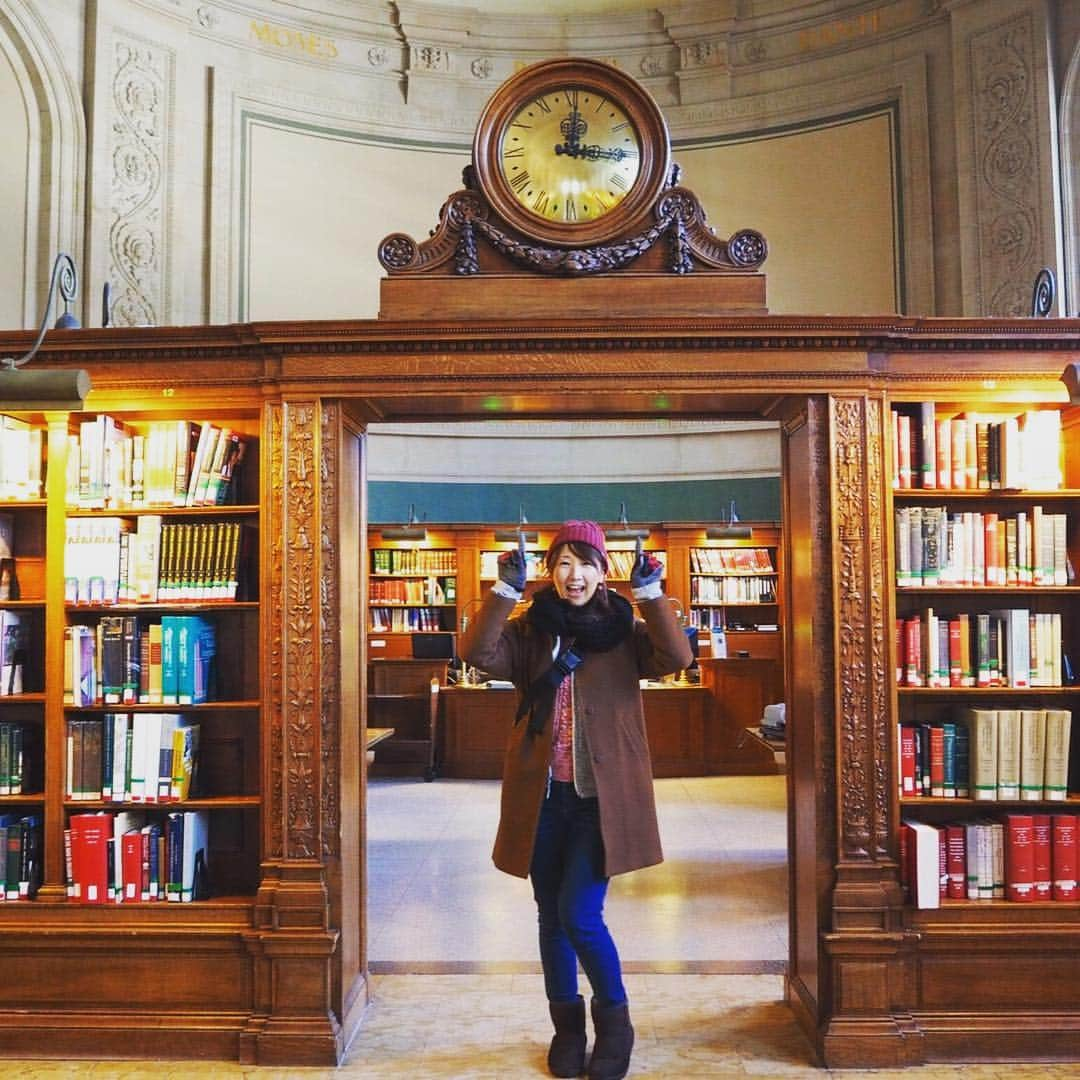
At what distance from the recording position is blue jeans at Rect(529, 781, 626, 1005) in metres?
3.26

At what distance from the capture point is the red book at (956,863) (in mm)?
3758

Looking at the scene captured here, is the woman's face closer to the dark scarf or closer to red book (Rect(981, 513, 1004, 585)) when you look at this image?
the dark scarf

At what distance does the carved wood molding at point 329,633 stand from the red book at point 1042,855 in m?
2.48

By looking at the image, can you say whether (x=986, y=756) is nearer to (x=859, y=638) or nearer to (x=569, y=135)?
(x=859, y=638)

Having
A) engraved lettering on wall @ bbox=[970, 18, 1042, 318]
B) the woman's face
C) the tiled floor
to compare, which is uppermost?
engraved lettering on wall @ bbox=[970, 18, 1042, 318]

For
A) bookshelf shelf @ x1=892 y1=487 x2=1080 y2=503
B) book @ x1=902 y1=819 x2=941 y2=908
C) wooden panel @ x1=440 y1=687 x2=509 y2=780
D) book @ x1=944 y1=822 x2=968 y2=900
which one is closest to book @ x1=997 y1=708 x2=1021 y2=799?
book @ x1=944 y1=822 x2=968 y2=900

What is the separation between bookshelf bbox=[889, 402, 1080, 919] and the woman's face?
46.9 inches

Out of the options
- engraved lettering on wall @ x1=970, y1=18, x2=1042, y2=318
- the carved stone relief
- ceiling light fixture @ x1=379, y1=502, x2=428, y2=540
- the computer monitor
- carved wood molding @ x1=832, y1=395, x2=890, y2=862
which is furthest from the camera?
ceiling light fixture @ x1=379, y1=502, x2=428, y2=540

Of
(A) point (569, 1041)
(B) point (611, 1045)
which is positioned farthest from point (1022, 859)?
(A) point (569, 1041)

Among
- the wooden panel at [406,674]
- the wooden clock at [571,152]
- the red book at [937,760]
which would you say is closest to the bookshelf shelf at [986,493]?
the red book at [937,760]

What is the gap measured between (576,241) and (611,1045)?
2.72 meters

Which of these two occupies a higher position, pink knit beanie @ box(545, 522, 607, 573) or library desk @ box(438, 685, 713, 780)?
pink knit beanie @ box(545, 522, 607, 573)

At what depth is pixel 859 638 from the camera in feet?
12.1

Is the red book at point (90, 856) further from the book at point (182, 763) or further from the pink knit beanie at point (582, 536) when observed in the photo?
the pink knit beanie at point (582, 536)
